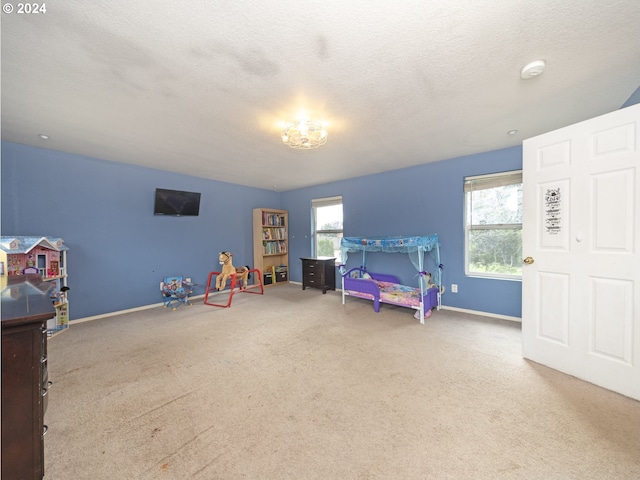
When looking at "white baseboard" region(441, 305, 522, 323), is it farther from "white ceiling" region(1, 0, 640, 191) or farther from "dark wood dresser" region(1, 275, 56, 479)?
"dark wood dresser" region(1, 275, 56, 479)

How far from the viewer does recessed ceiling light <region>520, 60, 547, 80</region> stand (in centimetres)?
159

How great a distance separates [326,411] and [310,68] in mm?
2309

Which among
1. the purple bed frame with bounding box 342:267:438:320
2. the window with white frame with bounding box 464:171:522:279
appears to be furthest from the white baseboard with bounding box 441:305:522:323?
the window with white frame with bounding box 464:171:522:279

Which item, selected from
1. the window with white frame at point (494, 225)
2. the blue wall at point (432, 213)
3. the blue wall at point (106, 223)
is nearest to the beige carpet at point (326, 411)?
the blue wall at point (432, 213)

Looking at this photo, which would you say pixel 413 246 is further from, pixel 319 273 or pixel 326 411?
pixel 326 411

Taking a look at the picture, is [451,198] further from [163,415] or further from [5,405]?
[5,405]

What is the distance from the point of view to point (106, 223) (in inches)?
142

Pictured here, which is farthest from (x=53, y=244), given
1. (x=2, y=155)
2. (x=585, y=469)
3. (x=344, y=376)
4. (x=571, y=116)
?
(x=571, y=116)

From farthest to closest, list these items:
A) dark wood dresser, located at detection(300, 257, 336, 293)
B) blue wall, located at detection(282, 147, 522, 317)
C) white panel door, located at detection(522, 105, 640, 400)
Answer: dark wood dresser, located at detection(300, 257, 336, 293) < blue wall, located at detection(282, 147, 522, 317) < white panel door, located at detection(522, 105, 640, 400)

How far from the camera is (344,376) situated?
2006mm

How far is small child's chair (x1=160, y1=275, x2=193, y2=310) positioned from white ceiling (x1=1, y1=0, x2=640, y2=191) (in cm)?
223

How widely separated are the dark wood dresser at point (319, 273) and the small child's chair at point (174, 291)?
2226mm

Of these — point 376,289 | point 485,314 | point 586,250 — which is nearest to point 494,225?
point 485,314

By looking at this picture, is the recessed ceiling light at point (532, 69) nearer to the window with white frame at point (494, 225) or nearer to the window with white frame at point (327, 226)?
the window with white frame at point (494, 225)
